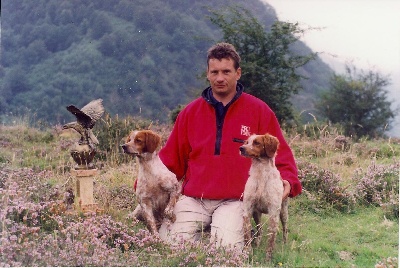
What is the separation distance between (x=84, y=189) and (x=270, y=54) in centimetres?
869

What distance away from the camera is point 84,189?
4.74 meters

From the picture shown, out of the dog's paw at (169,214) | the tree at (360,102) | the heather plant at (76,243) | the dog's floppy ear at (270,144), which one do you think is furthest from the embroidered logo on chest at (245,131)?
the tree at (360,102)

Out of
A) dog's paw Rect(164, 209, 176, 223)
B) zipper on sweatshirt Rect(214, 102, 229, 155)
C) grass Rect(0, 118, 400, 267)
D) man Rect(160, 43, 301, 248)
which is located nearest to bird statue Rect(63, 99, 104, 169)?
grass Rect(0, 118, 400, 267)

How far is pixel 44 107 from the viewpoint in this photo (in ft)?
43.6

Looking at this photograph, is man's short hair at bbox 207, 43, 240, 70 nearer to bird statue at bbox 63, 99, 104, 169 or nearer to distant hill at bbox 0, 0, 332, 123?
bird statue at bbox 63, 99, 104, 169

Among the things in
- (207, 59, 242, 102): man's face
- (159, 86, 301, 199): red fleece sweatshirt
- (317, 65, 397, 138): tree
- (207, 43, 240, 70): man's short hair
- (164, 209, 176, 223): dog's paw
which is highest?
(207, 43, 240, 70): man's short hair

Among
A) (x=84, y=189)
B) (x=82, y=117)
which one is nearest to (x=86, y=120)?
(x=82, y=117)

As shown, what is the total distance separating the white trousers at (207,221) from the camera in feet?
14.1

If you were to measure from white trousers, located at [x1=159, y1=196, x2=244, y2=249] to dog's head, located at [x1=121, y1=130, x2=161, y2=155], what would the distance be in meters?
0.76

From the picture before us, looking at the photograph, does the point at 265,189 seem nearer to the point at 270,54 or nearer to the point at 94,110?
the point at 94,110

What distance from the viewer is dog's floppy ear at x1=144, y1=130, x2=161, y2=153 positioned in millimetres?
4215

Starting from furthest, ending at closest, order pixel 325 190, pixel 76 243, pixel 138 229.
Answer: pixel 325 190 → pixel 138 229 → pixel 76 243

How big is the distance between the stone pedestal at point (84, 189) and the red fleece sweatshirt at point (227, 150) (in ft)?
2.52

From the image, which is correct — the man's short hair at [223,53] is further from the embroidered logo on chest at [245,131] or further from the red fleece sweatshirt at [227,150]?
the embroidered logo on chest at [245,131]
